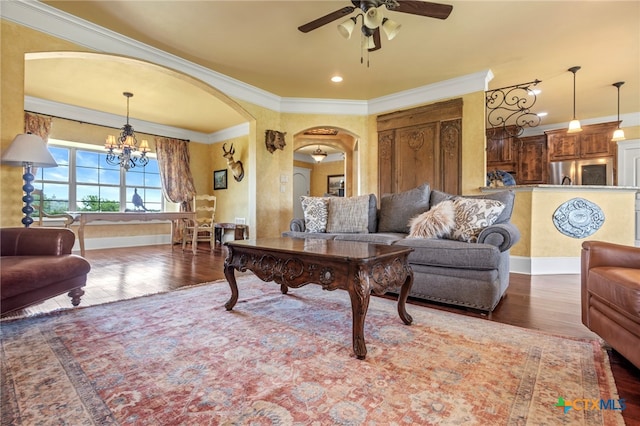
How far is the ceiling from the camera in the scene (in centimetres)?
279

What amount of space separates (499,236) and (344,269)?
1.44 m

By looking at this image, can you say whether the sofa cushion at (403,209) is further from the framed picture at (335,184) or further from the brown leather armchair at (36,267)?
the framed picture at (335,184)

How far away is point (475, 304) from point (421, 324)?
0.55m

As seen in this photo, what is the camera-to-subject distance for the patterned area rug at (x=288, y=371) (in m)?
1.11

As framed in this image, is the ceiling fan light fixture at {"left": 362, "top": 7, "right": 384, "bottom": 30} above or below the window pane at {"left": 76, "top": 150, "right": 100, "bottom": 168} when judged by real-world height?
above

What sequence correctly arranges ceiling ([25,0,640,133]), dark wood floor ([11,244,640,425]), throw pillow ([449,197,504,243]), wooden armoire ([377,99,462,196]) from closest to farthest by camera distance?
dark wood floor ([11,244,640,425])
throw pillow ([449,197,504,243])
ceiling ([25,0,640,133])
wooden armoire ([377,99,462,196])

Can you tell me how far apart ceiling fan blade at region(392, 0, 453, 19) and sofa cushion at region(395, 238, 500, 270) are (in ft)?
5.80

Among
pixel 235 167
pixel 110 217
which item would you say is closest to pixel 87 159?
pixel 110 217

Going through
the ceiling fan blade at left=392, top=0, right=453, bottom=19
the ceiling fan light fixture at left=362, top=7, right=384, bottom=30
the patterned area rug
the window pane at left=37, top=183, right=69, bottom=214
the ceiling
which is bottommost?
the patterned area rug

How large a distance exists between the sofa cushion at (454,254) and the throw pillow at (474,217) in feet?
0.73

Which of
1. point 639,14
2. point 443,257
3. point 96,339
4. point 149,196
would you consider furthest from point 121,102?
point 639,14

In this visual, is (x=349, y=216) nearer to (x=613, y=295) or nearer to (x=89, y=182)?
(x=613, y=295)

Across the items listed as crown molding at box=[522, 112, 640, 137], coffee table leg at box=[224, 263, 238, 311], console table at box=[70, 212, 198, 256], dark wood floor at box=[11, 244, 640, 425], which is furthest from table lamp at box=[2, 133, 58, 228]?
crown molding at box=[522, 112, 640, 137]

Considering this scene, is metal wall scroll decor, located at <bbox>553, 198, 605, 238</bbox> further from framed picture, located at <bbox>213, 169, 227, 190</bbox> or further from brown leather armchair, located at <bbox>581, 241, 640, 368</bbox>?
framed picture, located at <bbox>213, 169, 227, 190</bbox>
